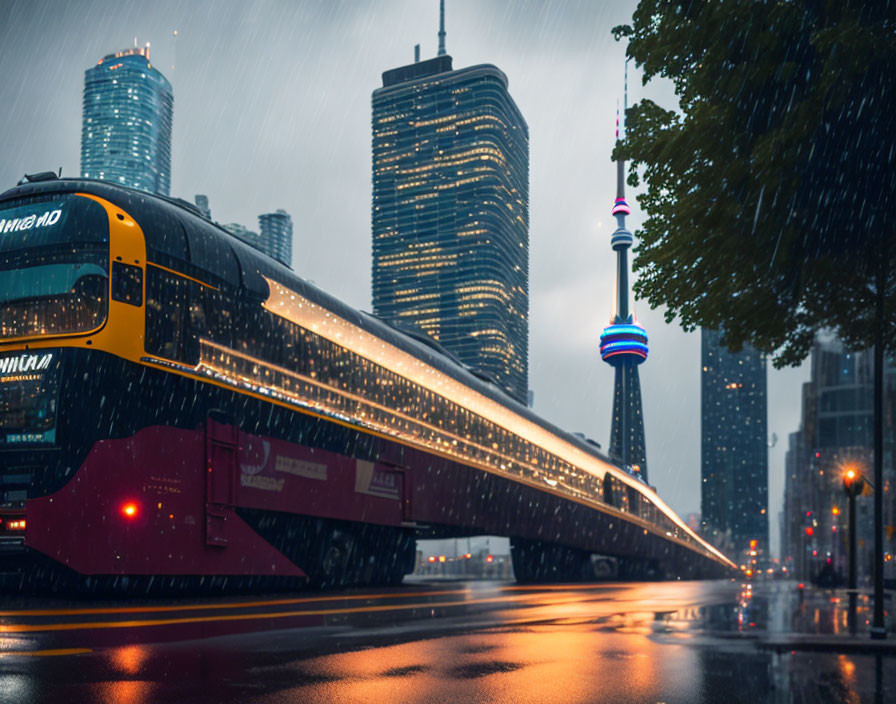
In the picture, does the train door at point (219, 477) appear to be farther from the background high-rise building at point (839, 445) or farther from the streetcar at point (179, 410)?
the background high-rise building at point (839, 445)

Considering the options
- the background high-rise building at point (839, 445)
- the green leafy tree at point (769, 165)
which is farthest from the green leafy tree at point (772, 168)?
the background high-rise building at point (839, 445)

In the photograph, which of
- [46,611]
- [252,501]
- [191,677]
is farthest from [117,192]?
[191,677]

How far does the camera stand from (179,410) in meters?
17.1

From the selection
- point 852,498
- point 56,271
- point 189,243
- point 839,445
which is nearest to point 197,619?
point 56,271

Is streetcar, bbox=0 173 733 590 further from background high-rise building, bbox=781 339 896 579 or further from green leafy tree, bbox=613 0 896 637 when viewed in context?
background high-rise building, bbox=781 339 896 579

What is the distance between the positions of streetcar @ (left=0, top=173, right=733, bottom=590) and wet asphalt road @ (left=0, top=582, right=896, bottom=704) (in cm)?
182

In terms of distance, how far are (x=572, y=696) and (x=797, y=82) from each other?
8418mm

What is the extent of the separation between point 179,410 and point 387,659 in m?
9.46

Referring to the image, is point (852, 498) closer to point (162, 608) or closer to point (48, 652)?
point (162, 608)

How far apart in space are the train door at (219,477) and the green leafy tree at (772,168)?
862 cm

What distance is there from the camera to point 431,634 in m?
12.0

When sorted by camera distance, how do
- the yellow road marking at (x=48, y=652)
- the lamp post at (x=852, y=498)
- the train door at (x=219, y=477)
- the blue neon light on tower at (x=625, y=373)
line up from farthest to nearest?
the blue neon light on tower at (x=625, y=373) < the train door at (x=219, y=477) < the lamp post at (x=852, y=498) < the yellow road marking at (x=48, y=652)

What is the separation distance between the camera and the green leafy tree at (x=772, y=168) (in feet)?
36.6

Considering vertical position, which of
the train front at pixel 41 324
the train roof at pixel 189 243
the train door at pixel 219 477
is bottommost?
the train door at pixel 219 477
